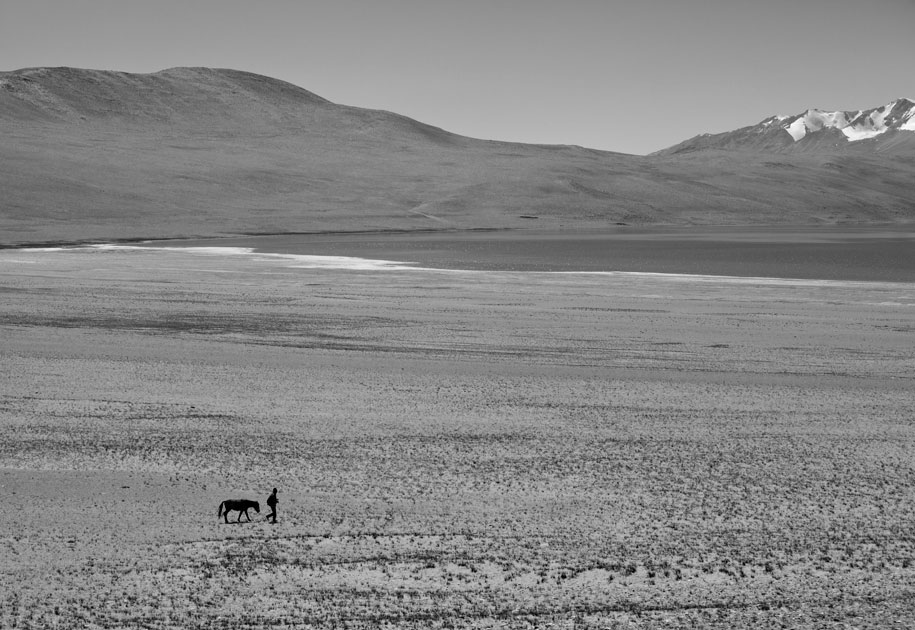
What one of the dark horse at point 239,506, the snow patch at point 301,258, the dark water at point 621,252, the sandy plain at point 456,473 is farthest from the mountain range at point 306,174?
the dark horse at point 239,506

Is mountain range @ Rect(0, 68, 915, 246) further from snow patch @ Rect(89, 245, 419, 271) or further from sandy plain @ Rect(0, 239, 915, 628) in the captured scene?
sandy plain @ Rect(0, 239, 915, 628)

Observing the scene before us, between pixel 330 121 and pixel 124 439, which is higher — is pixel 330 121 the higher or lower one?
the higher one

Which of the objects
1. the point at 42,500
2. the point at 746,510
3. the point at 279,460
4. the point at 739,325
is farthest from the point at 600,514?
the point at 739,325

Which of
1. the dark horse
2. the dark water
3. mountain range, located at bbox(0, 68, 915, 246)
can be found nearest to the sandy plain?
the dark horse

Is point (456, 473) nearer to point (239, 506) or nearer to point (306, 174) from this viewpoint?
point (239, 506)

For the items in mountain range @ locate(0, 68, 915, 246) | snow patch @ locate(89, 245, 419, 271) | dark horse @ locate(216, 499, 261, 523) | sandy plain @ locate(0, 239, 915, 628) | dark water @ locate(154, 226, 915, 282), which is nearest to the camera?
sandy plain @ locate(0, 239, 915, 628)

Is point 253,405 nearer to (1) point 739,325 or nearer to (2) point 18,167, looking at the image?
(1) point 739,325
